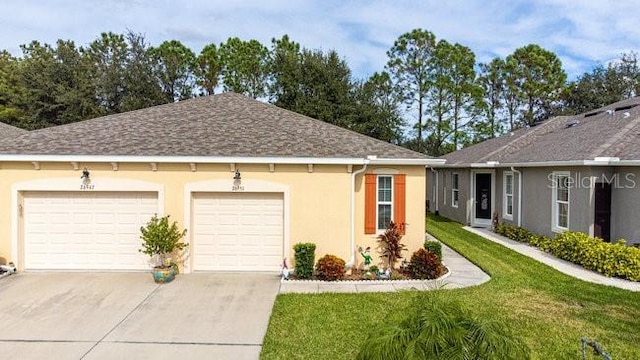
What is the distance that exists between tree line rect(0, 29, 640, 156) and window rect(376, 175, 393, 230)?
2096 cm

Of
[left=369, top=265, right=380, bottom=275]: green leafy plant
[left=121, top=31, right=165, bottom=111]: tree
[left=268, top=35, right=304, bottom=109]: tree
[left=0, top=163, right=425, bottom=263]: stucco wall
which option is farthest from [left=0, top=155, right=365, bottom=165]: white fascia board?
[left=121, top=31, right=165, bottom=111]: tree

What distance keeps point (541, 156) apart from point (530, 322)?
9.23m

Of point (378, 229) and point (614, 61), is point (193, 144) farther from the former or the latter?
point (614, 61)

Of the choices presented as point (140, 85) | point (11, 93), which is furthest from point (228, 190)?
point (11, 93)

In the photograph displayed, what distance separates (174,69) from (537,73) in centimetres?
3342

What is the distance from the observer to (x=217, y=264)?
10438 millimetres

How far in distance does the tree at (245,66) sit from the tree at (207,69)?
2.81 ft

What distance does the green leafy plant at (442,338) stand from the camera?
10.8 ft

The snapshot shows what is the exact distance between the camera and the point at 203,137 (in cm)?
1107

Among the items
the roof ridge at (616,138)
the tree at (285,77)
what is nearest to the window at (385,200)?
the roof ridge at (616,138)

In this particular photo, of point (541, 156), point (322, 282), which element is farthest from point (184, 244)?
point (541, 156)

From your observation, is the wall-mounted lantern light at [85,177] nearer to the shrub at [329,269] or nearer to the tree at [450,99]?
the shrub at [329,269]

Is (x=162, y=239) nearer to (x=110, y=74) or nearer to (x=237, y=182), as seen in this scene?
(x=237, y=182)

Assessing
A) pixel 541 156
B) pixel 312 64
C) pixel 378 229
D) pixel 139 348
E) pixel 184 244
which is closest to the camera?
pixel 139 348
